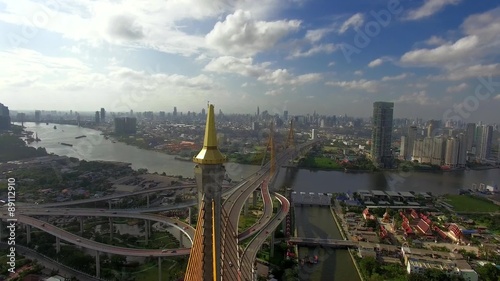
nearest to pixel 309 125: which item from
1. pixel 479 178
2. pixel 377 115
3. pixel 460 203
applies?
pixel 377 115

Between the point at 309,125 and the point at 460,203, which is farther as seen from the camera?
the point at 309,125

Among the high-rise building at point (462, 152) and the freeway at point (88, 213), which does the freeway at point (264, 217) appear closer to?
the freeway at point (88, 213)

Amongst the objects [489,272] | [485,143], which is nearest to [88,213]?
[489,272]

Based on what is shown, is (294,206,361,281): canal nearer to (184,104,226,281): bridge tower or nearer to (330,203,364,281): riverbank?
(330,203,364,281): riverbank

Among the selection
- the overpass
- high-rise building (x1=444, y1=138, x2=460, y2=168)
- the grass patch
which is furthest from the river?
high-rise building (x1=444, y1=138, x2=460, y2=168)

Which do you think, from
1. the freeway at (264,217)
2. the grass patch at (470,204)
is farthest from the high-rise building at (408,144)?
the freeway at (264,217)

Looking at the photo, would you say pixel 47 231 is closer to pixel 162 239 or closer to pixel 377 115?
pixel 162 239

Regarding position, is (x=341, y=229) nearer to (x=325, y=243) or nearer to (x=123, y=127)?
(x=325, y=243)
